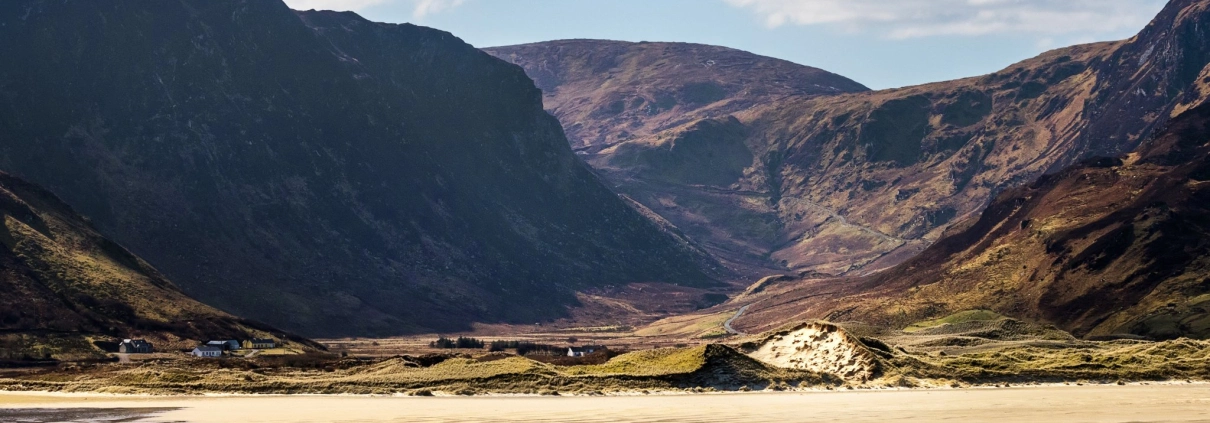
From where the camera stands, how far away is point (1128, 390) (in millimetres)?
90688

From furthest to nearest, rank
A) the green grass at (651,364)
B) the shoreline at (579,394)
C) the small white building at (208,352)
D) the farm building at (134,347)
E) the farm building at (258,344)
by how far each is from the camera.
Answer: the farm building at (258,344)
the farm building at (134,347)
the small white building at (208,352)
the green grass at (651,364)
the shoreline at (579,394)

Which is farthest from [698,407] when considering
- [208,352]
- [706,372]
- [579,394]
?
[208,352]

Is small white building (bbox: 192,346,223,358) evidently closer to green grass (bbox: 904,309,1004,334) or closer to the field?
the field

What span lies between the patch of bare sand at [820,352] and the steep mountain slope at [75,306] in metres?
88.3

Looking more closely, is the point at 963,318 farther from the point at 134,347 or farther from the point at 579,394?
the point at 579,394

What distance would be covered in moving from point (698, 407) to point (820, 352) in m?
24.7

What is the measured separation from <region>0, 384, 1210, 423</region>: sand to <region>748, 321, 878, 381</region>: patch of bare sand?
19.2 feet

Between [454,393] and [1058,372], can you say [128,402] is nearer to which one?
[454,393]

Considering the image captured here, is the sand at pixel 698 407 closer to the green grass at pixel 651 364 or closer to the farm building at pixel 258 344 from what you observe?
the green grass at pixel 651 364

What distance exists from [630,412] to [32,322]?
118 m

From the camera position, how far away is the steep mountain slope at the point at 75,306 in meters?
161

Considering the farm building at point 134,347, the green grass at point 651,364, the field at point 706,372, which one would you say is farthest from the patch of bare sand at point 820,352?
the farm building at point 134,347

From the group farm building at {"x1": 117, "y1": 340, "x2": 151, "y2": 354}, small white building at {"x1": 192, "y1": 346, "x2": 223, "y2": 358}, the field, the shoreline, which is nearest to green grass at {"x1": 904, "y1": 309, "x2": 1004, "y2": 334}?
the field

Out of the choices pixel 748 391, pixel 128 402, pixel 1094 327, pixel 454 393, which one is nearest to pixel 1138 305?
pixel 1094 327
